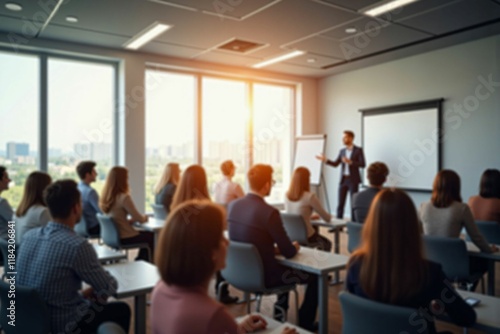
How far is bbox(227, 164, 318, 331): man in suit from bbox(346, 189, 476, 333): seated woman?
116 cm

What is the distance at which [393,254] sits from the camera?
156cm

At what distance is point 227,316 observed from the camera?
1.18 meters

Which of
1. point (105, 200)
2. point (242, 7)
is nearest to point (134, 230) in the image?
point (105, 200)

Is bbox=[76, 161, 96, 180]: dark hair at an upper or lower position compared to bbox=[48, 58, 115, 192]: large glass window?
lower

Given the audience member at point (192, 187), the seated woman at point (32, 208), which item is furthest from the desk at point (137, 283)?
the audience member at point (192, 187)

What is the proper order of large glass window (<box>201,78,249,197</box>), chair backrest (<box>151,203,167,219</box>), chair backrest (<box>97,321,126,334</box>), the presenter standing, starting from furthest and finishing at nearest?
large glass window (<box>201,78,249,197</box>) → the presenter standing → chair backrest (<box>151,203,167,219</box>) → chair backrest (<box>97,321,126,334</box>)

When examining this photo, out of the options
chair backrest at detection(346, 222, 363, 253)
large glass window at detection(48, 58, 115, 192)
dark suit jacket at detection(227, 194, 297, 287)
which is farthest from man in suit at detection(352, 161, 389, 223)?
large glass window at detection(48, 58, 115, 192)

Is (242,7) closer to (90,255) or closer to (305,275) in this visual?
(305,275)

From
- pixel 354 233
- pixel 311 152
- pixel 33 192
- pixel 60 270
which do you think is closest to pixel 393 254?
pixel 60 270

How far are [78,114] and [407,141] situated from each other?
592 cm

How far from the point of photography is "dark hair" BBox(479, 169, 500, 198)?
3.62 meters

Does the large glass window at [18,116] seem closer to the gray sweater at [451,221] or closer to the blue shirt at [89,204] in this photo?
the blue shirt at [89,204]

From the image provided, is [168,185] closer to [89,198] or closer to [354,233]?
[89,198]

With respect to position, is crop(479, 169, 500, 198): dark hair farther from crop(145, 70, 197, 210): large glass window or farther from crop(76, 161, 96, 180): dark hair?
crop(145, 70, 197, 210): large glass window
